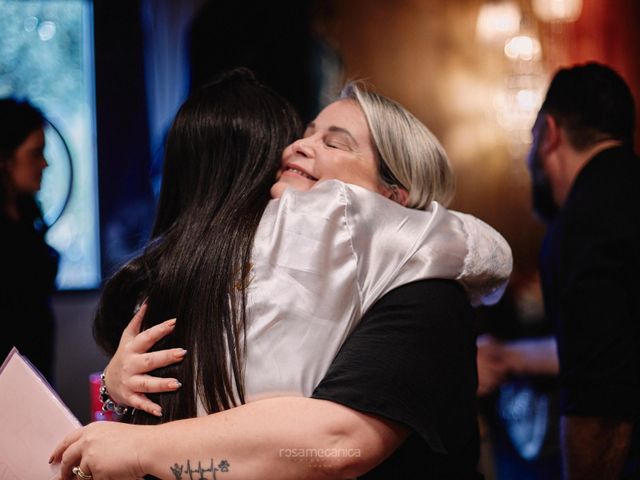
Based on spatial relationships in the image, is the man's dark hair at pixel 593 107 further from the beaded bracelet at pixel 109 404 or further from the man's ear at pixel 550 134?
the beaded bracelet at pixel 109 404

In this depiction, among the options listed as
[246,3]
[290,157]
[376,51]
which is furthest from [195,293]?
[376,51]

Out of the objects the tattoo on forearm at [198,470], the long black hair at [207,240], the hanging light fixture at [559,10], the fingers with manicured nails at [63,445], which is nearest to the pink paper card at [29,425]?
the fingers with manicured nails at [63,445]

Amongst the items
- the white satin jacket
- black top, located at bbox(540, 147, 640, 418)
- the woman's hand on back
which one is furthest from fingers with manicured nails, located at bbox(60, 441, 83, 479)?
black top, located at bbox(540, 147, 640, 418)

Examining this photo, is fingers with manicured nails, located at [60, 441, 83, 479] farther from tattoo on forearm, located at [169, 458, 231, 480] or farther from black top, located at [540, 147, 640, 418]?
black top, located at [540, 147, 640, 418]

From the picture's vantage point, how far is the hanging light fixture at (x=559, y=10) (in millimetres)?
3740

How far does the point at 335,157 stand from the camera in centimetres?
147

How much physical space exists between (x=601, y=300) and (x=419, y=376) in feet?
2.66

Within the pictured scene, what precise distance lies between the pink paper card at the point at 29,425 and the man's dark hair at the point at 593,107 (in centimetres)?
156

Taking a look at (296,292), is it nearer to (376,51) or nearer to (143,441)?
(143,441)

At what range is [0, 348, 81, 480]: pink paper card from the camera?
125cm

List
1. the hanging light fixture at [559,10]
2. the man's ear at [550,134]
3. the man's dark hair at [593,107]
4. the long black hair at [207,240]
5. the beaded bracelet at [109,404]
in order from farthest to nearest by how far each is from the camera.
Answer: the hanging light fixture at [559,10] → the man's ear at [550,134] → the man's dark hair at [593,107] → the beaded bracelet at [109,404] → the long black hair at [207,240]

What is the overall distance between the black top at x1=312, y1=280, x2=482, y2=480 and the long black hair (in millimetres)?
204

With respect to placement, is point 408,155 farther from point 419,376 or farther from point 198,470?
point 198,470

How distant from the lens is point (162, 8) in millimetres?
3172
